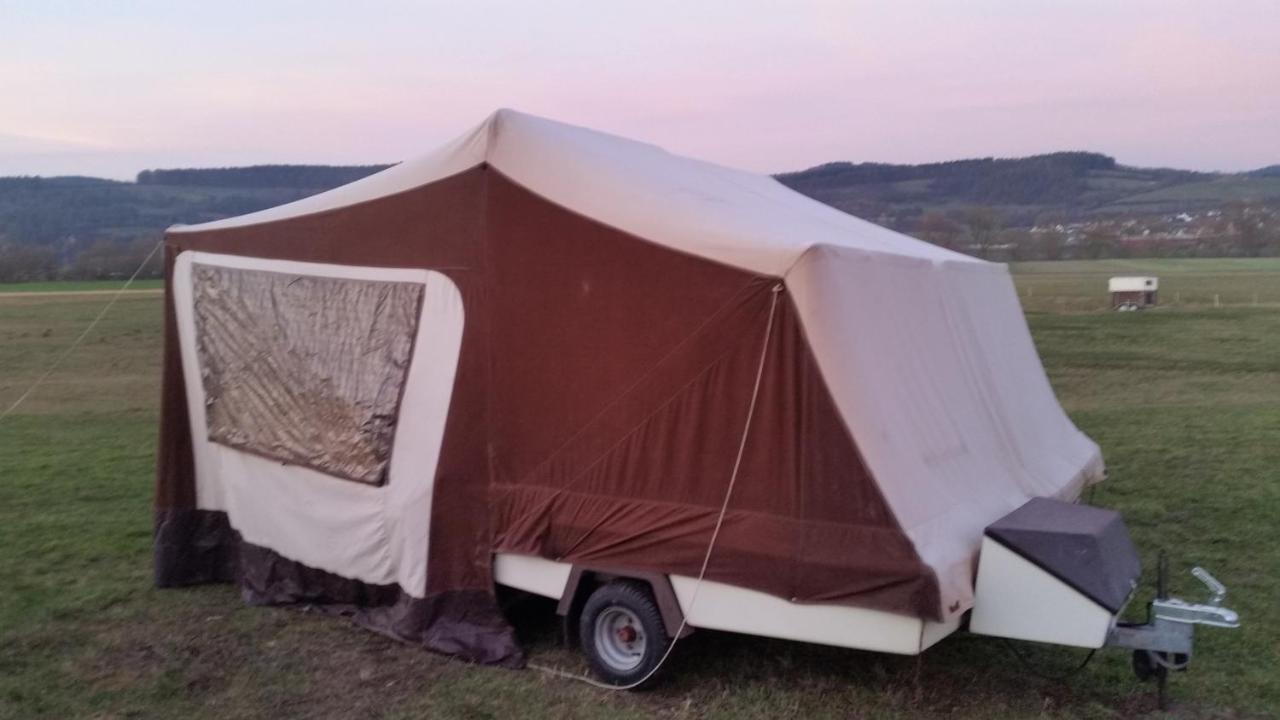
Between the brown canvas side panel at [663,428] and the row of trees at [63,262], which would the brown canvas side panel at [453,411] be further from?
the row of trees at [63,262]

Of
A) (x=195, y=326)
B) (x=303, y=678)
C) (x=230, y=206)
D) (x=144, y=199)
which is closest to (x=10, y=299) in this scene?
(x=144, y=199)

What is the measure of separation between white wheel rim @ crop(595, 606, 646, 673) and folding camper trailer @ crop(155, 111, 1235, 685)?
0.01 meters

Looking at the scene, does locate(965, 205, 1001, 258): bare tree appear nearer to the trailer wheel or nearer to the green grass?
the green grass

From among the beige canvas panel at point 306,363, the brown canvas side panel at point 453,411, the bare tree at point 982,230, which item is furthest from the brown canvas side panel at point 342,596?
the bare tree at point 982,230

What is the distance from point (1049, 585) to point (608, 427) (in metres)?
2.20

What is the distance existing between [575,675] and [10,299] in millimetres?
38871

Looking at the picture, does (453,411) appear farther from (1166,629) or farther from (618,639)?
(1166,629)

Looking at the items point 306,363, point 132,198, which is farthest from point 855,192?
point 306,363

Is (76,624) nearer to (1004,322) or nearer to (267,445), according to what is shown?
(267,445)

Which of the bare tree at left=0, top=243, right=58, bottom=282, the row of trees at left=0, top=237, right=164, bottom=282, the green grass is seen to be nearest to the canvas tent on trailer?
the row of trees at left=0, top=237, right=164, bottom=282

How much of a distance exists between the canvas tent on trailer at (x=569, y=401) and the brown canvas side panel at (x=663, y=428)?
1 cm

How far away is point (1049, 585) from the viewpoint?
511 cm

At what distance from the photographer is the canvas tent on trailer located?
5266 millimetres

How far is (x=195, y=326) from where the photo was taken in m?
7.86
